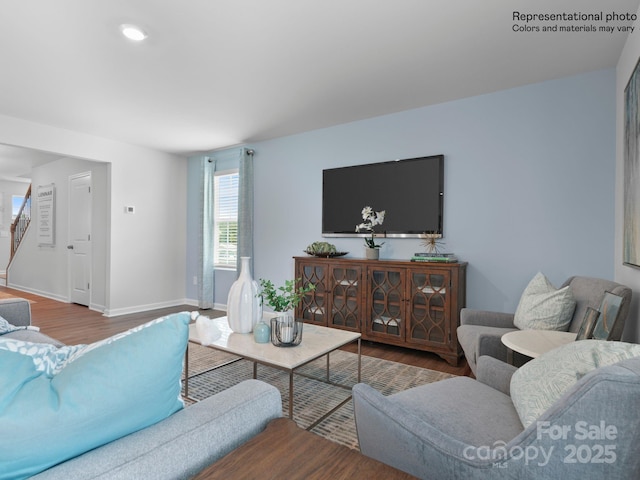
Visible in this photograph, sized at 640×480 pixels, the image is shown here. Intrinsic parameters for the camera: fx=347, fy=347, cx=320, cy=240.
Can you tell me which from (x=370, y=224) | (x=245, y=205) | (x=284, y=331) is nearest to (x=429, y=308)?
(x=370, y=224)

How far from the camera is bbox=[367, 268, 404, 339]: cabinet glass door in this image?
3.27 meters

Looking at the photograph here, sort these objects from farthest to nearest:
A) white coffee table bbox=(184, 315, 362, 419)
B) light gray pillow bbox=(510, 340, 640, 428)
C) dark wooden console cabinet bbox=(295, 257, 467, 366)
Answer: dark wooden console cabinet bbox=(295, 257, 467, 366), white coffee table bbox=(184, 315, 362, 419), light gray pillow bbox=(510, 340, 640, 428)

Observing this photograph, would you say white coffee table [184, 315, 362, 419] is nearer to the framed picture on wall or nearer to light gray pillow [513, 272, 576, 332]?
light gray pillow [513, 272, 576, 332]

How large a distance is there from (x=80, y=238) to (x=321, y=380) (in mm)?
4927

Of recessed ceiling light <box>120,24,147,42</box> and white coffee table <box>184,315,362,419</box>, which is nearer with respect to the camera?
white coffee table <box>184,315,362,419</box>

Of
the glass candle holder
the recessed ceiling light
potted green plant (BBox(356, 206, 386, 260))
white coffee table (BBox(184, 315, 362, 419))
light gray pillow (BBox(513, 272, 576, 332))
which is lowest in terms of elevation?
white coffee table (BBox(184, 315, 362, 419))

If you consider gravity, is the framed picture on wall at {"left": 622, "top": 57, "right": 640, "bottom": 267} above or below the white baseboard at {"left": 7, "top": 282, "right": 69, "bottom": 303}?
above

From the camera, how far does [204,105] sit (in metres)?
3.47

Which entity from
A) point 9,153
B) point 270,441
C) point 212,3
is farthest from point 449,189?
point 9,153

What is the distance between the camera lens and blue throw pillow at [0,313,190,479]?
617 mm

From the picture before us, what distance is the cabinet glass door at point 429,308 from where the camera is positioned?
3031mm

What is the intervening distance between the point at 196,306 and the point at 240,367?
117 inches

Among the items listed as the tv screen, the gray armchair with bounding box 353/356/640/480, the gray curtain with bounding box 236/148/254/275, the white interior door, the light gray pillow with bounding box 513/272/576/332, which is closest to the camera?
the gray armchair with bounding box 353/356/640/480

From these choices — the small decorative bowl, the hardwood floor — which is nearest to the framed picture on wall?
the hardwood floor
